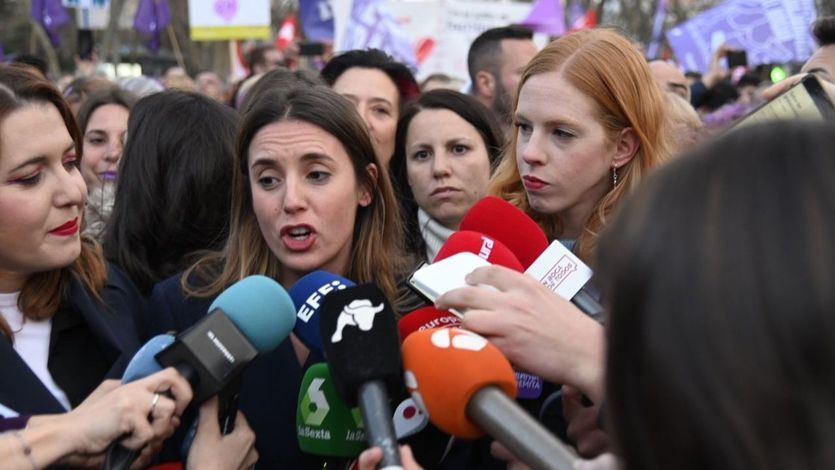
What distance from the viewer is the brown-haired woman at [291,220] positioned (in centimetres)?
271

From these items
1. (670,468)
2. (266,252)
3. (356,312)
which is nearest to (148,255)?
(266,252)

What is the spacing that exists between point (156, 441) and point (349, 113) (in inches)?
51.4

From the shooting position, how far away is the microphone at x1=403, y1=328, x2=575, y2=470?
1603mm

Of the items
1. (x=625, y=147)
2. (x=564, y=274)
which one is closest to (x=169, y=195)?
(x=625, y=147)

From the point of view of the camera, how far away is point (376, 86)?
5266 millimetres

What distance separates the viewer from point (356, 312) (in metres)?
1.94

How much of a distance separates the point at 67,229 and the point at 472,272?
1.19m

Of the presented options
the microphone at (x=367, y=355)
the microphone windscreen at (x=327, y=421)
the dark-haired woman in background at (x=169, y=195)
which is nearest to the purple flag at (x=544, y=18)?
the dark-haired woman in background at (x=169, y=195)

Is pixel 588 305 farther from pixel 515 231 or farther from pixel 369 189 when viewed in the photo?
pixel 369 189

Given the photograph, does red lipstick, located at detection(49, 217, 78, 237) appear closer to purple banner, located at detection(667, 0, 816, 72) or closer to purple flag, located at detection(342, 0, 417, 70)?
purple flag, located at detection(342, 0, 417, 70)

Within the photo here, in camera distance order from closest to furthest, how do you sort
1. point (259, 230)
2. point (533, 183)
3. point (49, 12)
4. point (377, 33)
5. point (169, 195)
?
1. point (533, 183)
2. point (259, 230)
3. point (169, 195)
4. point (377, 33)
5. point (49, 12)

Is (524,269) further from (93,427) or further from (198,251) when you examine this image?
(198,251)

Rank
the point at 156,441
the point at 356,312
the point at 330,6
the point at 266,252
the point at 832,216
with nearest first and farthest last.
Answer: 1. the point at 832,216
2. the point at 356,312
3. the point at 156,441
4. the point at 266,252
5. the point at 330,6

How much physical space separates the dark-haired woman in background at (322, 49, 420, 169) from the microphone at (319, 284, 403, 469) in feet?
10.0
